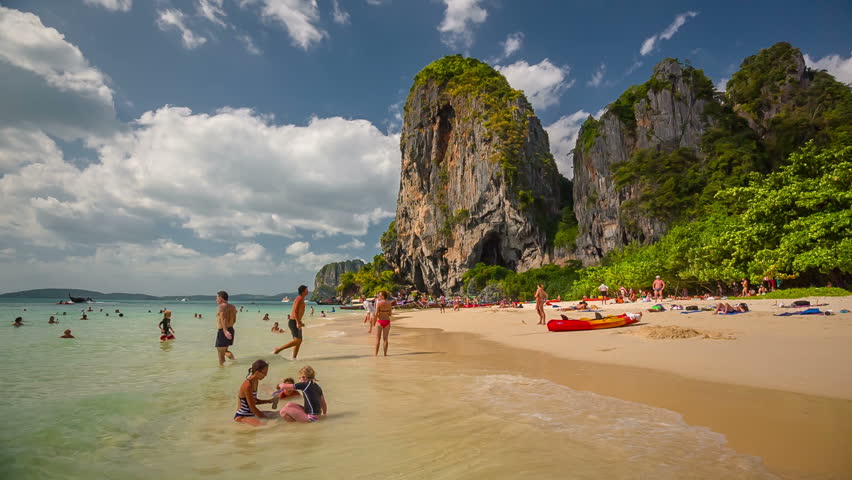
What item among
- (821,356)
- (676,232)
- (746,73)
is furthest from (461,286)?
(821,356)

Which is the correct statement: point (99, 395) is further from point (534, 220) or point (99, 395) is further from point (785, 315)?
point (534, 220)

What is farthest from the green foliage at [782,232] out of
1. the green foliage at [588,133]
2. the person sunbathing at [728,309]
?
the green foliage at [588,133]

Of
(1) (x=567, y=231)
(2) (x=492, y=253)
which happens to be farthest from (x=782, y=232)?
(2) (x=492, y=253)

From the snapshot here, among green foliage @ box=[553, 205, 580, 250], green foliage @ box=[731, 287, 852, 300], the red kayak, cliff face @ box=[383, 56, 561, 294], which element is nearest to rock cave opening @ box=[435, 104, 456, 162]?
cliff face @ box=[383, 56, 561, 294]

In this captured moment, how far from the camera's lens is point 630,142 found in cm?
4488

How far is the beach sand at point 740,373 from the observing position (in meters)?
3.46

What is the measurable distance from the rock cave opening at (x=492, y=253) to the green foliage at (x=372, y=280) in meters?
17.8

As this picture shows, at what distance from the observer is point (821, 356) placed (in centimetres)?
643

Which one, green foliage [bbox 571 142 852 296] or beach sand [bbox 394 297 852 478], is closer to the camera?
beach sand [bbox 394 297 852 478]

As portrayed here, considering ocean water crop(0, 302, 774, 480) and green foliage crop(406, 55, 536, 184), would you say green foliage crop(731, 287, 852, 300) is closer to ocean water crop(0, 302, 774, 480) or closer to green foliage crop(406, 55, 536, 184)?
ocean water crop(0, 302, 774, 480)

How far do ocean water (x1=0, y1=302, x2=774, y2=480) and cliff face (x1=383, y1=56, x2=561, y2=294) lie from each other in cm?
5094

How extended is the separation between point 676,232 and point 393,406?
2836 centimetres

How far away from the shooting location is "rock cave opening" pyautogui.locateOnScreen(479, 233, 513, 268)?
61375 mm

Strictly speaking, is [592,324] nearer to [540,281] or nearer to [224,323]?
[224,323]
